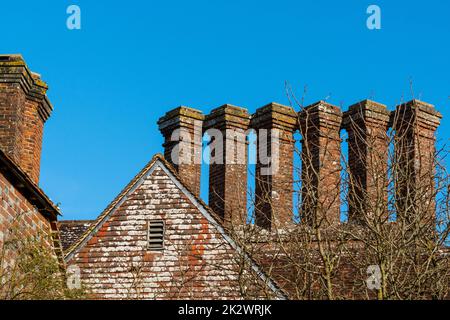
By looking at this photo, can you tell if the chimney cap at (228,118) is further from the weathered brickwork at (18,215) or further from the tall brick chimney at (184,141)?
the weathered brickwork at (18,215)

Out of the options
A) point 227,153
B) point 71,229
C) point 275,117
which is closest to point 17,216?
point 71,229

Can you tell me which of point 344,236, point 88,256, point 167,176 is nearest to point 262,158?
point 167,176

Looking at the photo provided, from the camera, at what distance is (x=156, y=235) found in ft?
61.3

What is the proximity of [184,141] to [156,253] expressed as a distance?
14.3 feet

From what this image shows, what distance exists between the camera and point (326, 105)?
21719 mm

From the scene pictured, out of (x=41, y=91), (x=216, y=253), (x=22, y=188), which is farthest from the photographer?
(x=41, y=91)

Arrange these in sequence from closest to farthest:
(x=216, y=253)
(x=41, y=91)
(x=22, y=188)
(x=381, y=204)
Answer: (x=381, y=204) → (x=22, y=188) → (x=216, y=253) → (x=41, y=91)

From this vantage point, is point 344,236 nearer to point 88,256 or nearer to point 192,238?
point 192,238

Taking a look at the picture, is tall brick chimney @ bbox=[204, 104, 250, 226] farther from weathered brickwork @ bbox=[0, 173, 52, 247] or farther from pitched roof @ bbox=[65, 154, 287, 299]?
weathered brickwork @ bbox=[0, 173, 52, 247]

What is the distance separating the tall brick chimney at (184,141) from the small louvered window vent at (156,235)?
3167mm

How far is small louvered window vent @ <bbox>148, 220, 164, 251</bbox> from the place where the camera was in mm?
18578

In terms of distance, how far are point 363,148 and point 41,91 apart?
→ 284 inches

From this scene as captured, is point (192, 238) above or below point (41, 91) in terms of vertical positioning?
below

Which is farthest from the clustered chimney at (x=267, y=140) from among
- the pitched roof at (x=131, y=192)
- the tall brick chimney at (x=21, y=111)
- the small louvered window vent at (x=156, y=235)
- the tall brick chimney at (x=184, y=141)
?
the tall brick chimney at (x=21, y=111)
